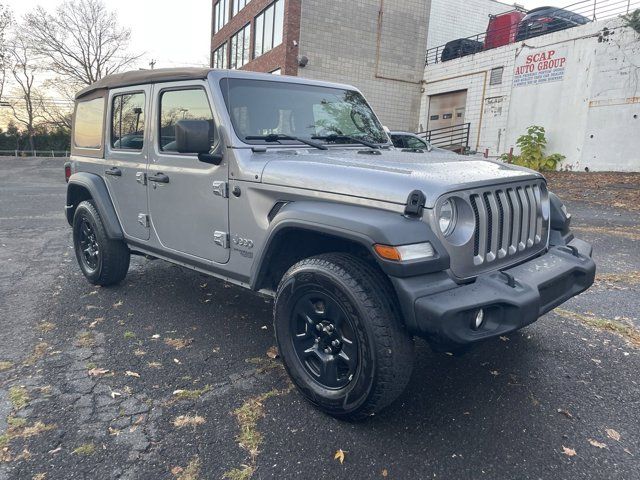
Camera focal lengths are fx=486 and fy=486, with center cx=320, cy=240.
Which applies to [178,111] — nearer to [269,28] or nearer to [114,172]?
[114,172]

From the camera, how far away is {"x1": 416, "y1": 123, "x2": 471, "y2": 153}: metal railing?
1919 centimetres

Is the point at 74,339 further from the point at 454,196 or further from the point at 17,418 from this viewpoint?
the point at 454,196

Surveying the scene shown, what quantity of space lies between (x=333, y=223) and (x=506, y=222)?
1.00 metres

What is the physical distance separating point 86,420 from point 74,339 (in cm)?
122

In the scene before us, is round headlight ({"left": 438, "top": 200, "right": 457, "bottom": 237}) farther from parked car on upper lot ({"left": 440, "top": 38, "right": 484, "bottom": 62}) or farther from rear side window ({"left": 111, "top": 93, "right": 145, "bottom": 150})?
parked car on upper lot ({"left": 440, "top": 38, "right": 484, "bottom": 62})

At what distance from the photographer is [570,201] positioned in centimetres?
1133

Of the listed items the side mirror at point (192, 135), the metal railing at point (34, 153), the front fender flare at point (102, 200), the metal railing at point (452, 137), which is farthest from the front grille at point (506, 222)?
the metal railing at point (34, 153)

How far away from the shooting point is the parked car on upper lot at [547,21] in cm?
1628

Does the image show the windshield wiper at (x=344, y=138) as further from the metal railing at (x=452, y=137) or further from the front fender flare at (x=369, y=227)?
the metal railing at (x=452, y=137)

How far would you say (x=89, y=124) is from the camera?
16.1ft

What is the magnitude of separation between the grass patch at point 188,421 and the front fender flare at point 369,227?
1.14 m

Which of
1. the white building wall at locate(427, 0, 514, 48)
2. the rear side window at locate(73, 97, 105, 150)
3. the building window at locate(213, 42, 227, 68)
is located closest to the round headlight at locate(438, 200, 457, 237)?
the rear side window at locate(73, 97, 105, 150)

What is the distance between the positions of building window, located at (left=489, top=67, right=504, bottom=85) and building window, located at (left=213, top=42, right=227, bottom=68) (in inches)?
703

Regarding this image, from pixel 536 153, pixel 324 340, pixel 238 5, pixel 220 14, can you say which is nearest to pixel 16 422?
pixel 324 340
